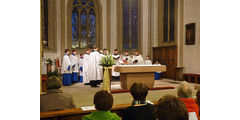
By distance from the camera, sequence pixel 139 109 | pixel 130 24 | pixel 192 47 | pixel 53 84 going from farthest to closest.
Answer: pixel 130 24
pixel 192 47
pixel 53 84
pixel 139 109

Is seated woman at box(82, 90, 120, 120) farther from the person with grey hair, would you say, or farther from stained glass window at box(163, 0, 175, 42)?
stained glass window at box(163, 0, 175, 42)

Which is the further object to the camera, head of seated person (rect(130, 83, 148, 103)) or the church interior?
the church interior

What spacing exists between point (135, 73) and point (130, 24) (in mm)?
7483

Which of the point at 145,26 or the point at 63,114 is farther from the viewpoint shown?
the point at 145,26

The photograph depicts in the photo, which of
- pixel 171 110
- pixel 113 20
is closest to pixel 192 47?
pixel 113 20

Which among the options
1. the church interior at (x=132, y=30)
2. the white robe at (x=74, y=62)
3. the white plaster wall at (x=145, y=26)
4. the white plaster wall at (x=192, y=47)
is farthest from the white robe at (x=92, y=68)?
the white plaster wall at (x=145, y=26)

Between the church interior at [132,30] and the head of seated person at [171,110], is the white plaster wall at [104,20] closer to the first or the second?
the church interior at [132,30]

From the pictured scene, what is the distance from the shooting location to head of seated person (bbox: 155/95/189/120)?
140 centimetres

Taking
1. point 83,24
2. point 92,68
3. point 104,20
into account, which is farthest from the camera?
point 104,20

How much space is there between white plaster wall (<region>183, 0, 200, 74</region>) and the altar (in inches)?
139

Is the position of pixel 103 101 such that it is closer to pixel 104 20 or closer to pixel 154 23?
pixel 104 20

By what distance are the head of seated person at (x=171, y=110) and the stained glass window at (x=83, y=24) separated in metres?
11.7

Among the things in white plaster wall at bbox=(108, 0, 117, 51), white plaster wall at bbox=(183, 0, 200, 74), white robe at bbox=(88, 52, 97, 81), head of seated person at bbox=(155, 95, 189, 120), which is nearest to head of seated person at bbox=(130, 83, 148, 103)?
head of seated person at bbox=(155, 95, 189, 120)

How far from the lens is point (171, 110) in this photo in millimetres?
1408
